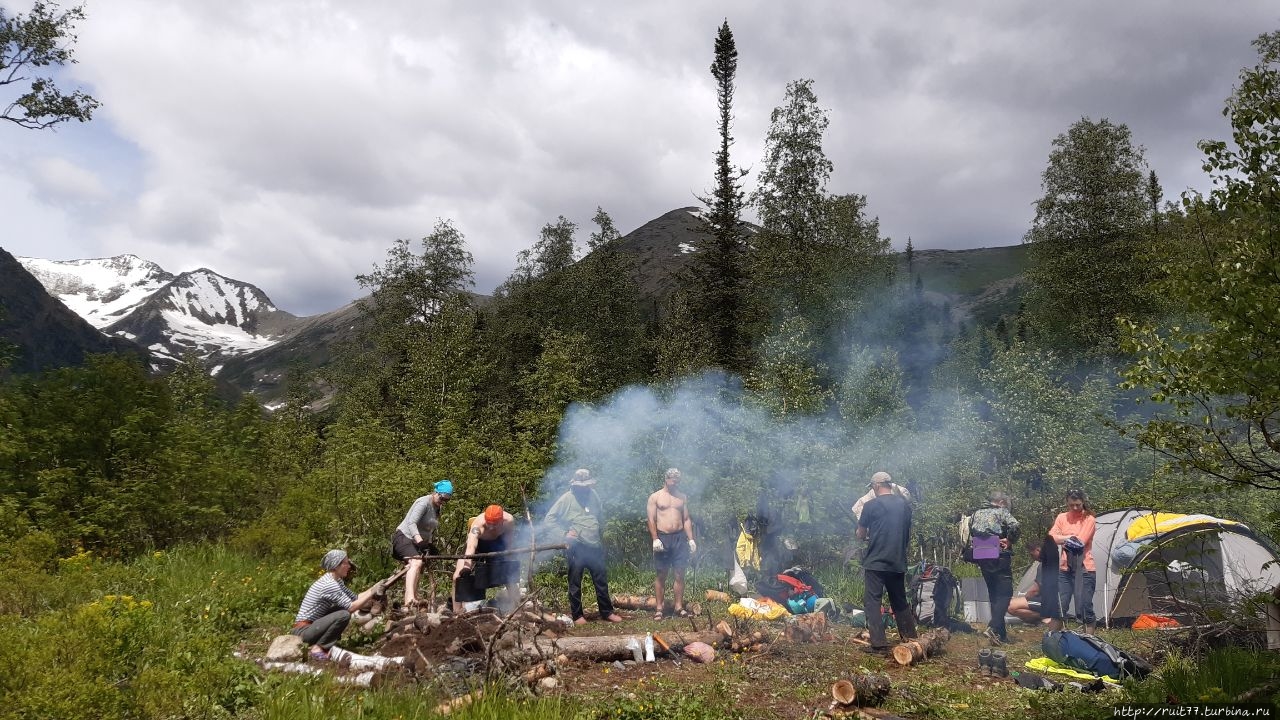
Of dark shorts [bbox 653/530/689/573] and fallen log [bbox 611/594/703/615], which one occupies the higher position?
dark shorts [bbox 653/530/689/573]

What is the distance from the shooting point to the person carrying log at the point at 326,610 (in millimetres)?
6465

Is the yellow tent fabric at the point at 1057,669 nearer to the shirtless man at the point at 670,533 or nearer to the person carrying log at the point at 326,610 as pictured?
the shirtless man at the point at 670,533

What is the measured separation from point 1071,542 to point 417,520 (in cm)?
846

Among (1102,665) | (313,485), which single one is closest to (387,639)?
(313,485)

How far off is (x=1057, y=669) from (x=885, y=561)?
186cm

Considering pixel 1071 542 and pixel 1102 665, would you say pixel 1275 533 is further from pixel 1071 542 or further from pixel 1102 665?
pixel 1071 542

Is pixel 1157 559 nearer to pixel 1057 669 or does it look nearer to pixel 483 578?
pixel 1057 669

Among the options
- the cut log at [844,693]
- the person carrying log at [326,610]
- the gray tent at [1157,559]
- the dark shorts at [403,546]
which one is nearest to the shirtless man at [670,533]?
the dark shorts at [403,546]

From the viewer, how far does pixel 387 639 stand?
686cm

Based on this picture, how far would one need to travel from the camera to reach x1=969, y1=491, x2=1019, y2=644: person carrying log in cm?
840

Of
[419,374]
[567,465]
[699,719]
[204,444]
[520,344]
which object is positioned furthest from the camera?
[520,344]

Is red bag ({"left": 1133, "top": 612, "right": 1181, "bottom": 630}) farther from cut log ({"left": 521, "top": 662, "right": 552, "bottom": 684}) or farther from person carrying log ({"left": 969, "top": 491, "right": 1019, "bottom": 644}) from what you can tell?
cut log ({"left": 521, "top": 662, "right": 552, "bottom": 684})

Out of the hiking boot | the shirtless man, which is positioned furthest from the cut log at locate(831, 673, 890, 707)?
the shirtless man

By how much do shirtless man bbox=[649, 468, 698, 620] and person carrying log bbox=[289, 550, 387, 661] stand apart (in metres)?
3.79
